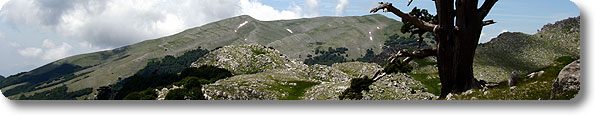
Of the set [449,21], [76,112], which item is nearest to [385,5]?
[449,21]

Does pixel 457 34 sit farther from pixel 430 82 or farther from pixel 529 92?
pixel 430 82

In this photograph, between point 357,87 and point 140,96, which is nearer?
point 357,87

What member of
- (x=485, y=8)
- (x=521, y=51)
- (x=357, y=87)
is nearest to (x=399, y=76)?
(x=521, y=51)

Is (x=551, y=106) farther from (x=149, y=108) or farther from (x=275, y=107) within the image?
(x=149, y=108)

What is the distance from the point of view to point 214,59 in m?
107

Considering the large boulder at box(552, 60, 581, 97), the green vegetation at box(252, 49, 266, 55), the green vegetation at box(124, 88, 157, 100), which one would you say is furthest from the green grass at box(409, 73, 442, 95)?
the large boulder at box(552, 60, 581, 97)

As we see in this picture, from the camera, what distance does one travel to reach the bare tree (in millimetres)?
14789

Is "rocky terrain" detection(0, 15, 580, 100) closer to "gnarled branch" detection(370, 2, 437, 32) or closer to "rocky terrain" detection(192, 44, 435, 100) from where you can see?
"rocky terrain" detection(192, 44, 435, 100)

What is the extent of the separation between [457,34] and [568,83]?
414 centimetres

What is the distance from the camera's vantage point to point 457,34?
587 inches

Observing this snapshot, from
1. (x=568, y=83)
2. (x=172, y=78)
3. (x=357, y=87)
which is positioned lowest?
(x=568, y=83)

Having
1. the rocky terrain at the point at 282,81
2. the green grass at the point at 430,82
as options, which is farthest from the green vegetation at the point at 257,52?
the green grass at the point at 430,82

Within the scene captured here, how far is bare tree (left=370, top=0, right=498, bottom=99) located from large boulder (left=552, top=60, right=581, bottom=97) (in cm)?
349

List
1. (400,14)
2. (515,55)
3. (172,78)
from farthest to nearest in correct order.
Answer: (515,55) < (172,78) < (400,14)
